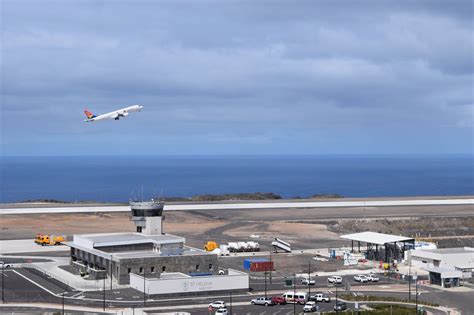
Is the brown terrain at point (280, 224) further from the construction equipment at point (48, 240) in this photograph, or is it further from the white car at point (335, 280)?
the white car at point (335, 280)

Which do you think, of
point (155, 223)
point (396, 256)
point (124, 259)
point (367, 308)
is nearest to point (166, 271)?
point (124, 259)

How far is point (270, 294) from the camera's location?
9162cm

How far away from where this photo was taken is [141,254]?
98.3m

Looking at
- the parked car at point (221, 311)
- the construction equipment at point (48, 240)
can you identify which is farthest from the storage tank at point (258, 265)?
the construction equipment at point (48, 240)

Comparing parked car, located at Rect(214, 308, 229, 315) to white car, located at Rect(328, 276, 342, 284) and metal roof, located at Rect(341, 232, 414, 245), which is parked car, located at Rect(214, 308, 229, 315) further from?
metal roof, located at Rect(341, 232, 414, 245)

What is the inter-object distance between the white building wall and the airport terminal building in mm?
2495

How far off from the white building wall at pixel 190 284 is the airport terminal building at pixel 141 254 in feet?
8.18

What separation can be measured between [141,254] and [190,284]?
11.2m

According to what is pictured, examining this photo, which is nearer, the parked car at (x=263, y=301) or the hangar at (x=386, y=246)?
the parked car at (x=263, y=301)

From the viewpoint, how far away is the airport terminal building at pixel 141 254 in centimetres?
9500

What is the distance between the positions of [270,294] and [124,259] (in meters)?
17.3

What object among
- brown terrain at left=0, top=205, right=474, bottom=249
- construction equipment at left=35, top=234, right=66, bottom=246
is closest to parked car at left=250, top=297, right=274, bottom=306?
brown terrain at left=0, top=205, right=474, bottom=249

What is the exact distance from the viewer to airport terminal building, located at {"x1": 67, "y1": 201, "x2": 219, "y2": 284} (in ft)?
312

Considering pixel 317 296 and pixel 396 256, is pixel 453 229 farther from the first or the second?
pixel 317 296
